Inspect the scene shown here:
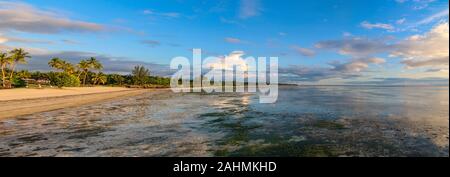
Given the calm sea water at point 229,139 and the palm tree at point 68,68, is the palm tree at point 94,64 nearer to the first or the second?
the palm tree at point 68,68

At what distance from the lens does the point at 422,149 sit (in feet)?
35.8

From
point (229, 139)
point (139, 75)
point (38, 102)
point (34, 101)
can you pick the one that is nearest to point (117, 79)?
point (139, 75)

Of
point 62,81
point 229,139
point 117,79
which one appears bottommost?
point 229,139

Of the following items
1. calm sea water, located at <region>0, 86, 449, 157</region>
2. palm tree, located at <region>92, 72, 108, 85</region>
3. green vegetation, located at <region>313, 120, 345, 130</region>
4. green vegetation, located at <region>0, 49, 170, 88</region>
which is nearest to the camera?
calm sea water, located at <region>0, 86, 449, 157</region>

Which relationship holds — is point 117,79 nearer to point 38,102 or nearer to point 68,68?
point 68,68

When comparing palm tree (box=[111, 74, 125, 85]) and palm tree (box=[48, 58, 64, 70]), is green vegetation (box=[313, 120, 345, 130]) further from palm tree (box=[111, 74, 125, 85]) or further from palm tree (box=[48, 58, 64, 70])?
palm tree (box=[111, 74, 125, 85])

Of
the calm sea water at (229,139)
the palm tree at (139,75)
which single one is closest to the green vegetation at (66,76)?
the palm tree at (139,75)

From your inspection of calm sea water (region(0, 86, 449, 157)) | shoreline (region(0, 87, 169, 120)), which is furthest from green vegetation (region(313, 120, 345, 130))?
shoreline (region(0, 87, 169, 120))

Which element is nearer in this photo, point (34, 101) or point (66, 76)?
point (34, 101)

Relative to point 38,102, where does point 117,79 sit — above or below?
above

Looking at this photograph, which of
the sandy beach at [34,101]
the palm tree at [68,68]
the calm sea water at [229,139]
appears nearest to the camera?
the calm sea water at [229,139]

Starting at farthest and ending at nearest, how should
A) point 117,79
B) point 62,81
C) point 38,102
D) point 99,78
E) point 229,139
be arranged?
point 117,79, point 99,78, point 62,81, point 38,102, point 229,139
